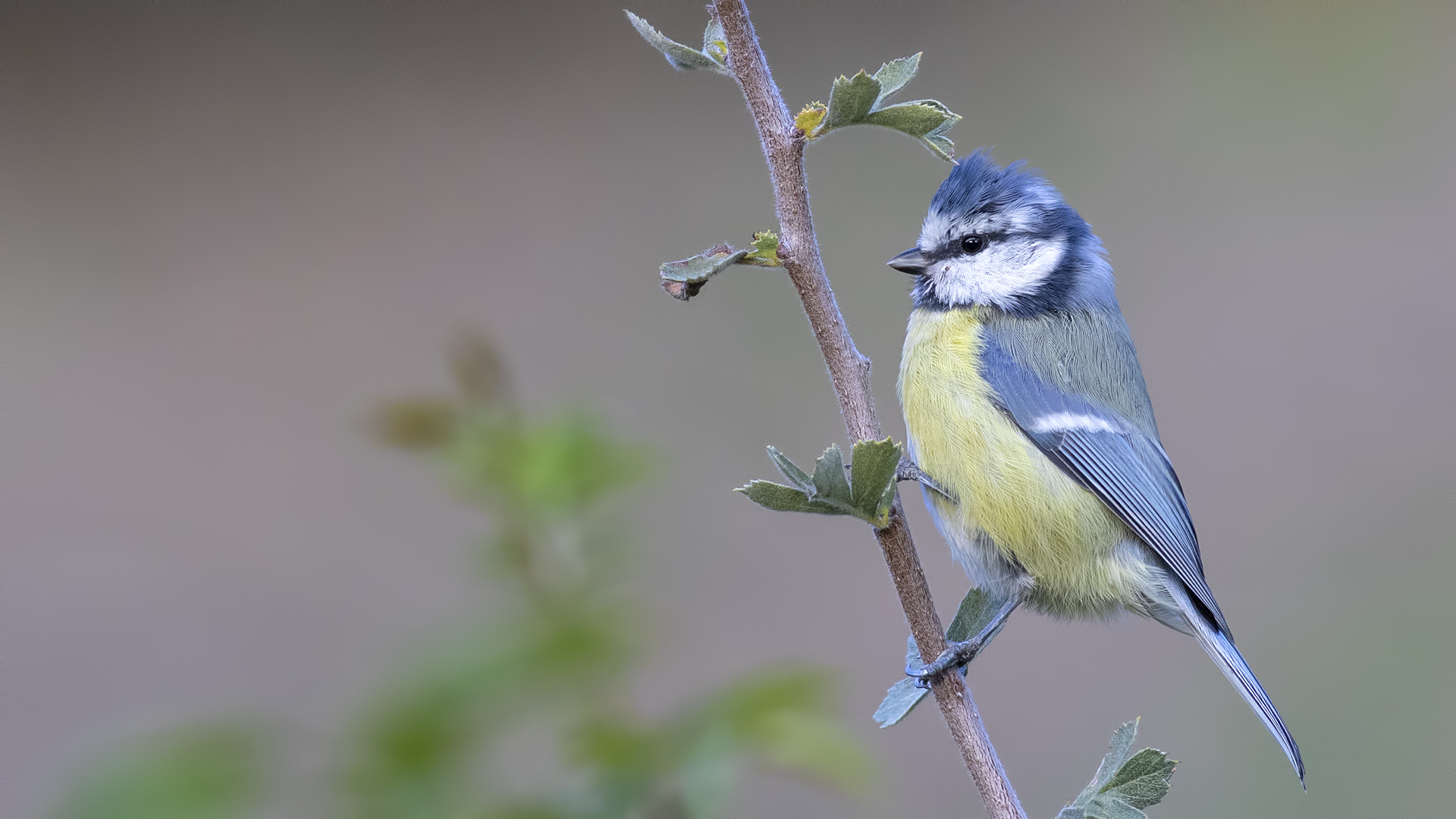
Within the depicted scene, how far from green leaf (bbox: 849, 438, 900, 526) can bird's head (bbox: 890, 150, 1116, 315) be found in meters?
0.69

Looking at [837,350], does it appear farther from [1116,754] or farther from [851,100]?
[1116,754]

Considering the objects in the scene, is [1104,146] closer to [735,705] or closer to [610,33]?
[610,33]

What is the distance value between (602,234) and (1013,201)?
1.98m

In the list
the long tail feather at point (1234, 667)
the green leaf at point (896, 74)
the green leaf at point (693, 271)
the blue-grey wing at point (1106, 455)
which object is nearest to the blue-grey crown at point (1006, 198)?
the blue-grey wing at point (1106, 455)

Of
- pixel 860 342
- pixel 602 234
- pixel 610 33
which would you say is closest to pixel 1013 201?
pixel 860 342

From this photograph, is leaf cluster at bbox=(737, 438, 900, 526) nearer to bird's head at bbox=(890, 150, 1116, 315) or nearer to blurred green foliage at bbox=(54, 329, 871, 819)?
blurred green foliage at bbox=(54, 329, 871, 819)

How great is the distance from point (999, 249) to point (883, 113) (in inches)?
29.6

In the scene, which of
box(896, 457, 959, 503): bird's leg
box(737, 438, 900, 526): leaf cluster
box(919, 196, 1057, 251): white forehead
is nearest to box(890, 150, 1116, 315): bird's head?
box(919, 196, 1057, 251): white forehead

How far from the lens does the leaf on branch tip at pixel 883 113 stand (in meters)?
0.53

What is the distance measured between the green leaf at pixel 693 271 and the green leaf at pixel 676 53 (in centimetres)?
11

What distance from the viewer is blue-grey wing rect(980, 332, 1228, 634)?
1083mm

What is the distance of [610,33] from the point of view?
3088mm

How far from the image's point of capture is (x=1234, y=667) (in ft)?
3.36

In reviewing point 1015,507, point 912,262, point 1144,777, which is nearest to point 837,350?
point 1144,777
